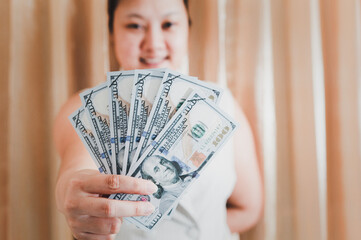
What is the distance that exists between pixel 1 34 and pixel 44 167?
23.6 inches

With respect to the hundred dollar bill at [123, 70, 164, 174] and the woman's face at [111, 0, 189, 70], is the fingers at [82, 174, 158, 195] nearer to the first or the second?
the hundred dollar bill at [123, 70, 164, 174]

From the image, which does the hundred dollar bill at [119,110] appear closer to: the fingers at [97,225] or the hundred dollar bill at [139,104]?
the hundred dollar bill at [139,104]

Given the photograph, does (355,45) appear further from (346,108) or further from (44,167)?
(44,167)

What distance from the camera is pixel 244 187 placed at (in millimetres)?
1338

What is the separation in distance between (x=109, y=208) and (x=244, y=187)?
67cm

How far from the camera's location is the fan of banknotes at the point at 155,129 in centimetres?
92

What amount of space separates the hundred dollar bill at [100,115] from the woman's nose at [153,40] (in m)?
0.36

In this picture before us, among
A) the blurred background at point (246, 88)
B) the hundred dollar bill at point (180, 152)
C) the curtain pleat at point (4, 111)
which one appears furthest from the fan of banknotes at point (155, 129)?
the curtain pleat at point (4, 111)

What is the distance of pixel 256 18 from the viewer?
140cm

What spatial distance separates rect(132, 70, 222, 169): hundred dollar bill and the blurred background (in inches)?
16.6

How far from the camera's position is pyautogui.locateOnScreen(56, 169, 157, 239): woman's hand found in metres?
0.83

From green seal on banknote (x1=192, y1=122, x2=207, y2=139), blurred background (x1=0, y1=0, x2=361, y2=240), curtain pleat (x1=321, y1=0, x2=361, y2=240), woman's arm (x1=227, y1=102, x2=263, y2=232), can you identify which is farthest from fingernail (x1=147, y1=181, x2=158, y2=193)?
curtain pleat (x1=321, y1=0, x2=361, y2=240)

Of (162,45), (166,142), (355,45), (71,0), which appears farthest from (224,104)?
(71,0)

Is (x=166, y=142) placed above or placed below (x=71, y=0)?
below
